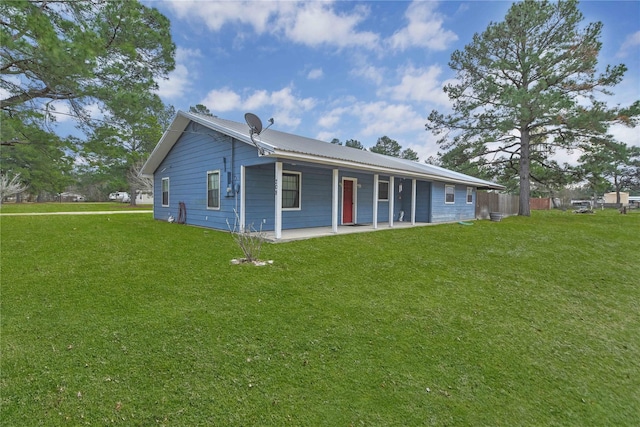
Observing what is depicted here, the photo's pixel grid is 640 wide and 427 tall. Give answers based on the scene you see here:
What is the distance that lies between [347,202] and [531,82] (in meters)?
14.3

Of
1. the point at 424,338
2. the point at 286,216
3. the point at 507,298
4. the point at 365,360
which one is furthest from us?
the point at 286,216

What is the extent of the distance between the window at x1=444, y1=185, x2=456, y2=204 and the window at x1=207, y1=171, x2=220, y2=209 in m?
10.9

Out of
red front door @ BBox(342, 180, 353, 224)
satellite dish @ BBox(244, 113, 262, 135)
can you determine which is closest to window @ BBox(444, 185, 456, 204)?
red front door @ BBox(342, 180, 353, 224)

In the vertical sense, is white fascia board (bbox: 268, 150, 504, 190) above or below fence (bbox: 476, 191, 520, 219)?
above

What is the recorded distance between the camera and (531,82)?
1756cm

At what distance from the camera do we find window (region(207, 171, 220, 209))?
392 inches

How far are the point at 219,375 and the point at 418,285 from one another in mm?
3333

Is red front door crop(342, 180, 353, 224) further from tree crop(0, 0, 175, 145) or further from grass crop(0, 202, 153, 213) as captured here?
grass crop(0, 202, 153, 213)

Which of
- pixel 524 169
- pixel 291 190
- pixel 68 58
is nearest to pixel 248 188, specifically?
pixel 291 190

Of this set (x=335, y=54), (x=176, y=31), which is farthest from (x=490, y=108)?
(x=176, y=31)

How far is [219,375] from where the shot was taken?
94.5 inches

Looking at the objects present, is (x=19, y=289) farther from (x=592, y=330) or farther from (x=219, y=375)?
(x=592, y=330)

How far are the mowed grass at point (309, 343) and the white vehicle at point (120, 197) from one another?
1657 inches

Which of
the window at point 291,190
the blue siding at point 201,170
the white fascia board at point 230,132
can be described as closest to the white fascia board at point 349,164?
the white fascia board at point 230,132
